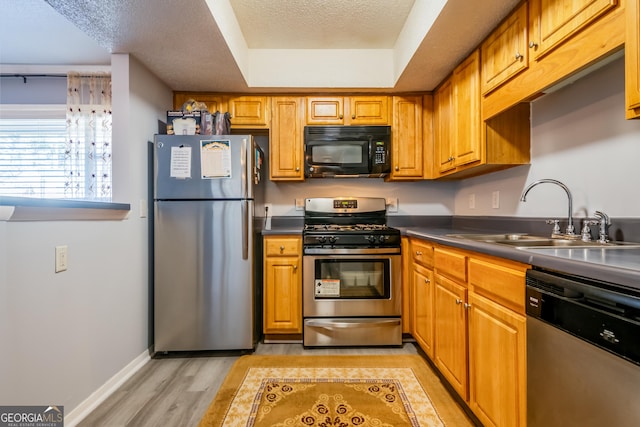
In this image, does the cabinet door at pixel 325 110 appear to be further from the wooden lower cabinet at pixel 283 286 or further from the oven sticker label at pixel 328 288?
the oven sticker label at pixel 328 288

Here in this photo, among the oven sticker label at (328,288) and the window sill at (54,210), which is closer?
the window sill at (54,210)

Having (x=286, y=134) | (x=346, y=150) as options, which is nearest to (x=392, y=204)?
(x=346, y=150)

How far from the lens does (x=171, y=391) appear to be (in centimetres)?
176

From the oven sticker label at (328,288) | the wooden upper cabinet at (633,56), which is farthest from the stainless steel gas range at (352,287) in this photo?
the wooden upper cabinet at (633,56)

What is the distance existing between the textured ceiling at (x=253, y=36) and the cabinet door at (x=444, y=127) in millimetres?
124

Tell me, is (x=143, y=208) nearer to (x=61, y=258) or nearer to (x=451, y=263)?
(x=61, y=258)

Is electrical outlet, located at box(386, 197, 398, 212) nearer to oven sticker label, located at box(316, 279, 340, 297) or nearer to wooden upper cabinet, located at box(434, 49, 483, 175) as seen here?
wooden upper cabinet, located at box(434, 49, 483, 175)

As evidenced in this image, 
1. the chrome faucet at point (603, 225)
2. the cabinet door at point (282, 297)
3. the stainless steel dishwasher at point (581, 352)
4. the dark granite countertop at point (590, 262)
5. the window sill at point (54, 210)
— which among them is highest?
the window sill at point (54, 210)

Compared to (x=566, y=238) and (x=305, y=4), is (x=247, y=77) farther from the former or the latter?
(x=566, y=238)

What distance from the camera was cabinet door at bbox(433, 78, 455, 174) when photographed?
2271 mm

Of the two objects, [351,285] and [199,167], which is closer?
[199,167]

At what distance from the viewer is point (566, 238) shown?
1.50m

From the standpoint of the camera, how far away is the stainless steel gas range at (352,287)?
2.33 metres

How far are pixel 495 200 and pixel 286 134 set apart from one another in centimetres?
178
